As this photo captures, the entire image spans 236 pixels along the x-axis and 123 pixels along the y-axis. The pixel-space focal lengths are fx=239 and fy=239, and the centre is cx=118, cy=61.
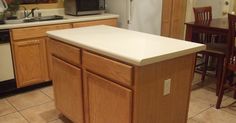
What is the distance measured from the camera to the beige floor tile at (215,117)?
2.50m

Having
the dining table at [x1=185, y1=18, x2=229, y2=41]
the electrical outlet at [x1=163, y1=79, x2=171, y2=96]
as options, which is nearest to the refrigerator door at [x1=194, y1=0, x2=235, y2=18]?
the dining table at [x1=185, y1=18, x2=229, y2=41]

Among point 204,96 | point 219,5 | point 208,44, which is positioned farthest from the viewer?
point 219,5

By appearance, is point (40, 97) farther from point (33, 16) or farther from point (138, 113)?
point (138, 113)

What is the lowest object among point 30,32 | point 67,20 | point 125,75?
point 125,75

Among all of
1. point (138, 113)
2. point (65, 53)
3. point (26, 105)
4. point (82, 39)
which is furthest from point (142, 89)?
point (26, 105)

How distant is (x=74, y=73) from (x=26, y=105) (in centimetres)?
114

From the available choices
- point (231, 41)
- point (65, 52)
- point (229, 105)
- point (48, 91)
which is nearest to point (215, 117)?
point (229, 105)

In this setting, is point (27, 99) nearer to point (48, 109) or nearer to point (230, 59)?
point (48, 109)

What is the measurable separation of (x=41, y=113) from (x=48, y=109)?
107mm

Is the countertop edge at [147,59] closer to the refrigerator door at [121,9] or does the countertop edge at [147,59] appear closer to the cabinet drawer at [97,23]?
the cabinet drawer at [97,23]

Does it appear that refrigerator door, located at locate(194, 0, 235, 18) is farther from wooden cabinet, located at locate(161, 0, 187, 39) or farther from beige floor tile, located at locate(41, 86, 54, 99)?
beige floor tile, located at locate(41, 86, 54, 99)

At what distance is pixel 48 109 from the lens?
2.73 m

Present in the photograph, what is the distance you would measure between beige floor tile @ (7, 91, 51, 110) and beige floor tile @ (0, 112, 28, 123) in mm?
154

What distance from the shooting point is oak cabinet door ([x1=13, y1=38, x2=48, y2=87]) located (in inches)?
118
